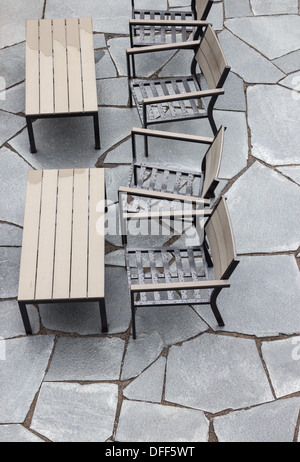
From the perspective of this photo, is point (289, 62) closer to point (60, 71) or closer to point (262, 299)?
point (60, 71)

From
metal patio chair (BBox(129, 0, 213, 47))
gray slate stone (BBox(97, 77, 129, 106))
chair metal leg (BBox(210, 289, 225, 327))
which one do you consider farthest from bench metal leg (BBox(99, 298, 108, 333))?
metal patio chair (BBox(129, 0, 213, 47))

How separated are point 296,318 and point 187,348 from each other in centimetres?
83

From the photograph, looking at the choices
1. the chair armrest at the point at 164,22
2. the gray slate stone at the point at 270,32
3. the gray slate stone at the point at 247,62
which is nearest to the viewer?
the chair armrest at the point at 164,22

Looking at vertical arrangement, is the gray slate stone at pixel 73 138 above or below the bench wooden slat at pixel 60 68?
below

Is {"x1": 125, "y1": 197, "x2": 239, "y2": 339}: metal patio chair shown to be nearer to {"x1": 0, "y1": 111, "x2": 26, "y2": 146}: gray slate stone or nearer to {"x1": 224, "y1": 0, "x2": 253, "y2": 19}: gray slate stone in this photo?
{"x1": 0, "y1": 111, "x2": 26, "y2": 146}: gray slate stone

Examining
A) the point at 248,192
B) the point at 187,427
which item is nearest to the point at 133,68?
the point at 248,192

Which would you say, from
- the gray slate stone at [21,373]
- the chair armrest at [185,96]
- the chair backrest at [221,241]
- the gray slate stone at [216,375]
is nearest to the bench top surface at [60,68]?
the chair armrest at [185,96]

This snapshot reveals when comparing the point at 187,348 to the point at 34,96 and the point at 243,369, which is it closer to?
the point at 243,369

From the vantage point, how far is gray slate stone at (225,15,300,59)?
6508 mm

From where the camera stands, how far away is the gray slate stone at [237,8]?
6.85 meters

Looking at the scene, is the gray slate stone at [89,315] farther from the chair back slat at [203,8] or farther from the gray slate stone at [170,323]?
the chair back slat at [203,8]

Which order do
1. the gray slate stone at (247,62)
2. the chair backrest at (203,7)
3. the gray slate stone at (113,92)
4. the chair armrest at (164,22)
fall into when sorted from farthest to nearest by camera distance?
the gray slate stone at (247,62) → the gray slate stone at (113,92) → the chair armrest at (164,22) → the chair backrest at (203,7)

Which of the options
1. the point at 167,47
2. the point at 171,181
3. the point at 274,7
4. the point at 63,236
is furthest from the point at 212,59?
the point at 274,7

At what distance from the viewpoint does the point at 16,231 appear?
199 inches
